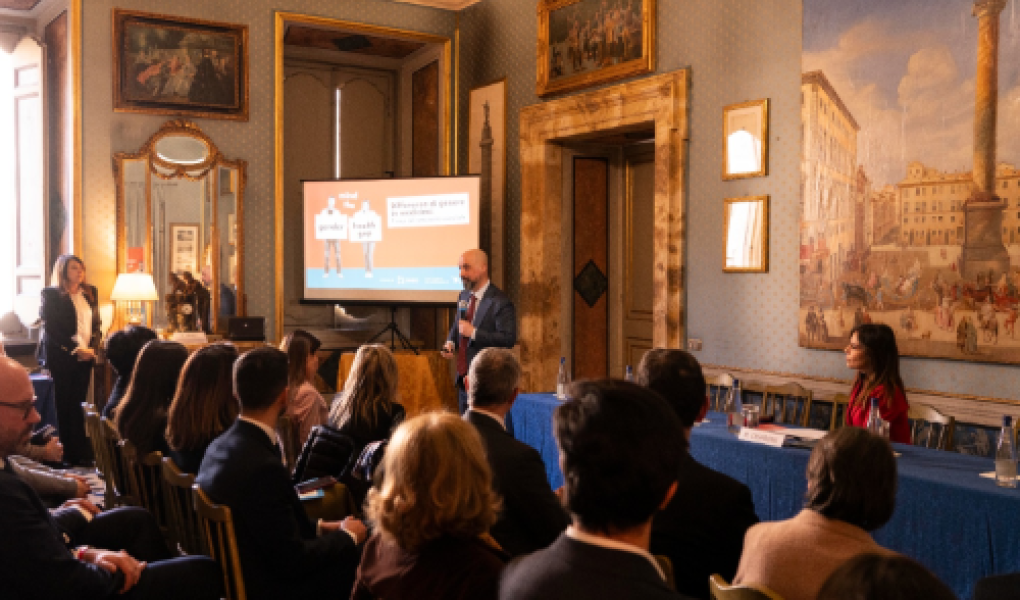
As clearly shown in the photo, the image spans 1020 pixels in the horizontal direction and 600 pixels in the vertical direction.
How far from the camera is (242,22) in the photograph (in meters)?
8.64

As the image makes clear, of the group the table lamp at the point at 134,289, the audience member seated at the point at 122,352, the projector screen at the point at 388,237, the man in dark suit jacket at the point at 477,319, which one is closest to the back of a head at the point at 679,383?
the audience member seated at the point at 122,352

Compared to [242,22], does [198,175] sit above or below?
below

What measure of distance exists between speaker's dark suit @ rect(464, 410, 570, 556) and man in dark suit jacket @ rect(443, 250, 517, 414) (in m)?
3.99

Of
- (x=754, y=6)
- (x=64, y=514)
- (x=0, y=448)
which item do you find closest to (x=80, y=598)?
(x=0, y=448)

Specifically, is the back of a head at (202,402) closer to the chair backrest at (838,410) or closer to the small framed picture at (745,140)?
the chair backrest at (838,410)

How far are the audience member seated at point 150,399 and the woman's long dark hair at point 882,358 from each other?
10.7ft

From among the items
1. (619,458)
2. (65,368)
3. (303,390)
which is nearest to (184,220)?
(65,368)

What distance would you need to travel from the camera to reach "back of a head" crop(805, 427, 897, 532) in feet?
7.00

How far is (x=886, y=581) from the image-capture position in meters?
1.15

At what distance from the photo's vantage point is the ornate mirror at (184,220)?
27.1 ft

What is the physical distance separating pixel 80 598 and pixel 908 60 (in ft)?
16.7

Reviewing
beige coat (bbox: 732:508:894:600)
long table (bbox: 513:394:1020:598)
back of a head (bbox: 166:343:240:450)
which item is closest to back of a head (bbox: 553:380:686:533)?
beige coat (bbox: 732:508:894:600)

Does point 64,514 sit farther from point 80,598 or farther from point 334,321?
point 334,321

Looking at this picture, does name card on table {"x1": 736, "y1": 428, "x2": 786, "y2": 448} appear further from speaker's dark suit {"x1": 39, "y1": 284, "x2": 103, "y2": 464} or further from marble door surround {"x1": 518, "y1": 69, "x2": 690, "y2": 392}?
speaker's dark suit {"x1": 39, "y1": 284, "x2": 103, "y2": 464}
